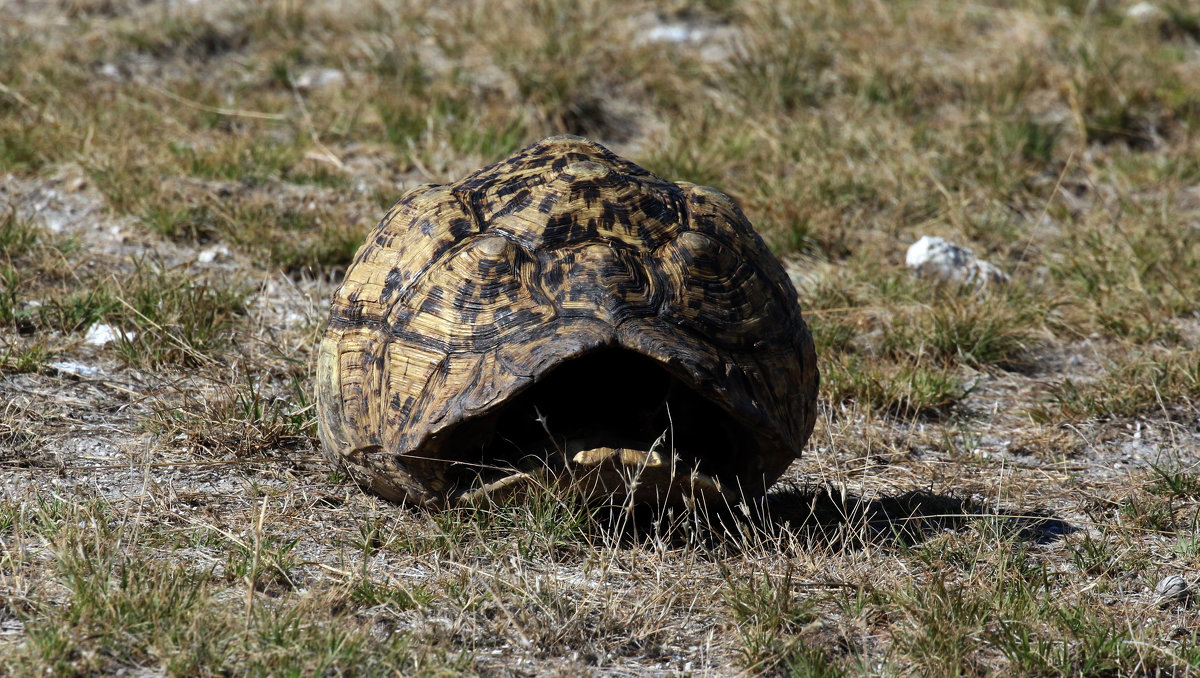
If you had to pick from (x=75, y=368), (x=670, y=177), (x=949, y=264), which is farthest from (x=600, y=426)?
(x=670, y=177)

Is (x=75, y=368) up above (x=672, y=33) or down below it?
below

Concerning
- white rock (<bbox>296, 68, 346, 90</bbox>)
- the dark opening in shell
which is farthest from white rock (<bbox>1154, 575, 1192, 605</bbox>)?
white rock (<bbox>296, 68, 346, 90</bbox>)

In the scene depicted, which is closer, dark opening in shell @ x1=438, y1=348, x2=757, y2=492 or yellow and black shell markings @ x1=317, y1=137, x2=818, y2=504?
yellow and black shell markings @ x1=317, y1=137, x2=818, y2=504

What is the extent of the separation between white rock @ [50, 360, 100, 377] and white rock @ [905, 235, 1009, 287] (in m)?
3.61

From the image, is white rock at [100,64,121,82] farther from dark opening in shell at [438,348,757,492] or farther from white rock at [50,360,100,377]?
dark opening in shell at [438,348,757,492]

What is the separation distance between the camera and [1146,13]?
8492 mm

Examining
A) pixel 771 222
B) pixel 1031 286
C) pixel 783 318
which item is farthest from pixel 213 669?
pixel 1031 286

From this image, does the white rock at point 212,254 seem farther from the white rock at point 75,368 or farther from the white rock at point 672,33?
the white rock at point 672,33

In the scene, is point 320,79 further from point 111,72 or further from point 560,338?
point 560,338

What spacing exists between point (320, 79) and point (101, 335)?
3.21 metres

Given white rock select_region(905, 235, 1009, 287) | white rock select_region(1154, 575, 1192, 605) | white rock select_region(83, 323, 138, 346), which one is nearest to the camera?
white rock select_region(1154, 575, 1192, 605)

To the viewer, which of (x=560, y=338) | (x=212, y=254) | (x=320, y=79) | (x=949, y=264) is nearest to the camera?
(x=560, y=338)

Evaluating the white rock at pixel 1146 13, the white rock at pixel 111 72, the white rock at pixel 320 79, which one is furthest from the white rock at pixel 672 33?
the white rock at pixel 111 72

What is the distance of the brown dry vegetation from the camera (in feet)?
9.77
